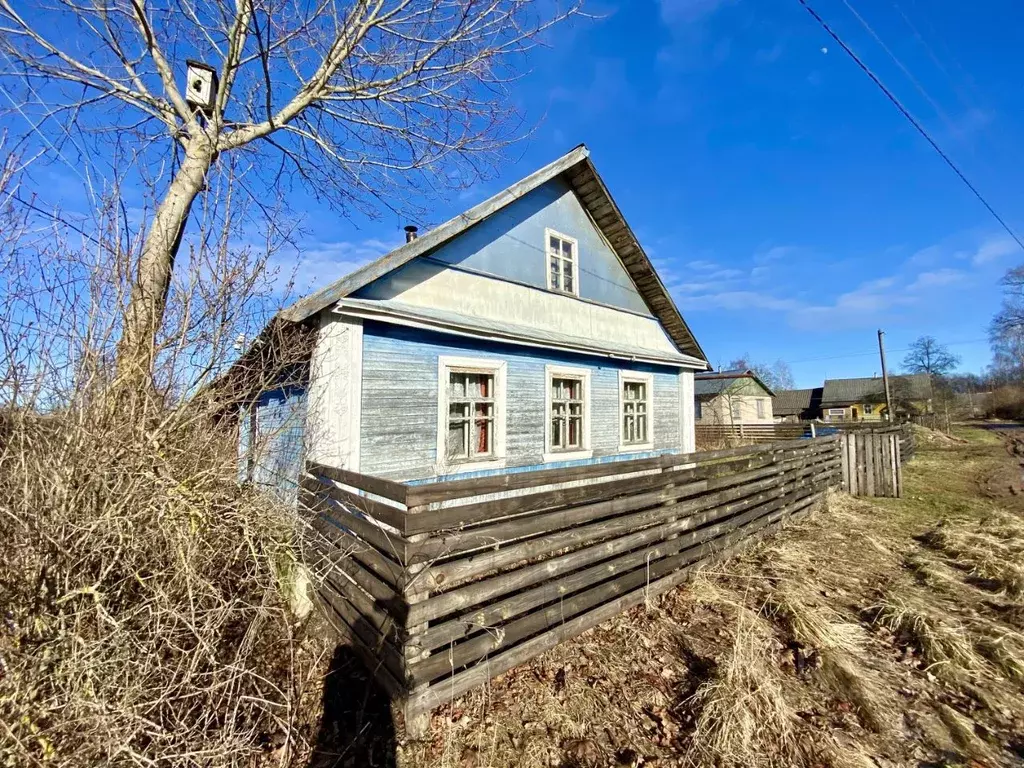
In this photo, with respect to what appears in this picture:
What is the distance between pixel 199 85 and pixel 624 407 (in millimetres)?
8802

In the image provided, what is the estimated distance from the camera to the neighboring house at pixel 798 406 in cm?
5630

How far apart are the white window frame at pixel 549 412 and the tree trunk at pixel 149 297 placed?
5.55 m

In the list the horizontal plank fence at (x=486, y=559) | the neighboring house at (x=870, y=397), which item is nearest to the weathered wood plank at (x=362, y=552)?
the horizontal plank fence at (x=486, y=559)

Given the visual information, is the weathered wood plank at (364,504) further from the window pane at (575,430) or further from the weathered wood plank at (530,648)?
the window pane at (575,430)

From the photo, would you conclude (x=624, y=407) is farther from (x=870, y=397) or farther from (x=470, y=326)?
(x=870, y=397)

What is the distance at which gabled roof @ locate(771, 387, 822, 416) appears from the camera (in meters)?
57.0

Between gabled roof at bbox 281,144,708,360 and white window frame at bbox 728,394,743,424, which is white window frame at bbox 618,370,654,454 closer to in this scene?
gabled roof at bbox 281,144,708,360

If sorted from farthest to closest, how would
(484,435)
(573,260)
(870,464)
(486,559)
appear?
(870,464) < (573,260) < (484,435) < (486,559)

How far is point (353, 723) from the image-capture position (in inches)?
119

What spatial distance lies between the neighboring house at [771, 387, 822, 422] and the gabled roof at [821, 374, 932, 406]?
5.95 ft

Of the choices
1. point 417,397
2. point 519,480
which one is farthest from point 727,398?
point 519,480

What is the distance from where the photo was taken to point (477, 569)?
312 centimetres

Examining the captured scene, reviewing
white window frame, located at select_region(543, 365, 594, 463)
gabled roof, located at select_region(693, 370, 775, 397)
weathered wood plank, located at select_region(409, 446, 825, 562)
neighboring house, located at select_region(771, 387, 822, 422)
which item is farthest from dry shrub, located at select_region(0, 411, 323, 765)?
neighboring house, located at select_region(771, 387, 822, 422)

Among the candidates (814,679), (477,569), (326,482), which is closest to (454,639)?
(477,569)
